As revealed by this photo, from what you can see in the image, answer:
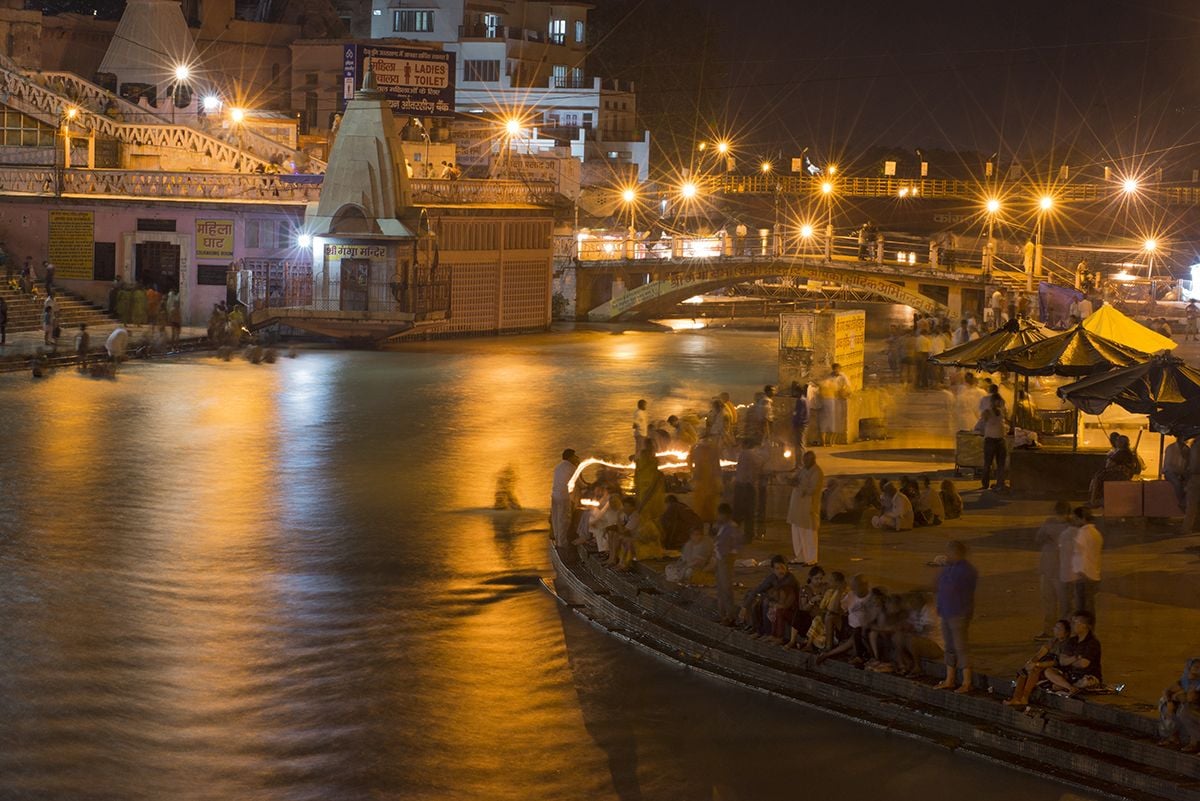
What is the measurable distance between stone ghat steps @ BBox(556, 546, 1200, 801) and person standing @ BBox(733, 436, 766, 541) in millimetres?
2062

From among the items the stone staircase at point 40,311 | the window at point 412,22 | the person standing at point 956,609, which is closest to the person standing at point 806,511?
the person standing at point 956,609

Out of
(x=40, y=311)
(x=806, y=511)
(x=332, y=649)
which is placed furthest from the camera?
(x=40, y=311)

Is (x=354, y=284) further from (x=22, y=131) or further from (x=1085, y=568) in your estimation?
(x=1085, y=568)

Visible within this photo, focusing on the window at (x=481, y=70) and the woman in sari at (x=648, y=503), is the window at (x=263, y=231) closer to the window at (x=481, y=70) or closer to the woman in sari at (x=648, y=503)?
the woman in sari at (x=648, y=503)

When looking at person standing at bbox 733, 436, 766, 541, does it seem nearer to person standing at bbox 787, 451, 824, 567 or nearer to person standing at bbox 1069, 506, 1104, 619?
person standing at bbox 787, 451, 824, 567

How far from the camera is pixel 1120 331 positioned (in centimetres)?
2489

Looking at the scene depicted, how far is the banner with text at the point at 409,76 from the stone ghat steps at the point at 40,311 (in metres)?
16.6

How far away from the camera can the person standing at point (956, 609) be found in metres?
12.9

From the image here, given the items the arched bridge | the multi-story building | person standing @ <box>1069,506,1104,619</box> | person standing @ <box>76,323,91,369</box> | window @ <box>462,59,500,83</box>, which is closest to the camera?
person standing @ <box>1069,506,1104,619</box>

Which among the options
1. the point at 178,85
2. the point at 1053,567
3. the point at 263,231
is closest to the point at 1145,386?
the point at 1053,567

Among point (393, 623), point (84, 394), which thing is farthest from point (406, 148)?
point (393, 623)

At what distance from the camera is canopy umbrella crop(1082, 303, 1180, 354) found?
2480cm

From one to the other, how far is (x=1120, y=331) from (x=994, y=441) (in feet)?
13.8

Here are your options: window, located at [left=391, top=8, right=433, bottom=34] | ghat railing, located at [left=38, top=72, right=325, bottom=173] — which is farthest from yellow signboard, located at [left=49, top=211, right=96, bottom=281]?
window, located at [left=391, top=8, right=433, bottom=34]
